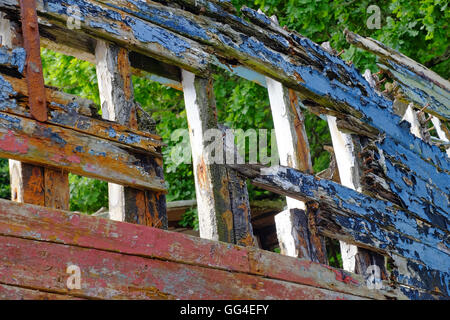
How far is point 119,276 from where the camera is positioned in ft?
10.3

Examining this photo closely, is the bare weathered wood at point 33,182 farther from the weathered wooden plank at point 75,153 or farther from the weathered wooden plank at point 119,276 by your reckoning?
the weathered wooden plank at point 119,276

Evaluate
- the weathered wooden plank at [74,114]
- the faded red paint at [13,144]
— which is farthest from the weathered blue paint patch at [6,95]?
the faded red paint at [13,144]

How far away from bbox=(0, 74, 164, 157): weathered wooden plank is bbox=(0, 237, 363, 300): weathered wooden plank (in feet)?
2.32

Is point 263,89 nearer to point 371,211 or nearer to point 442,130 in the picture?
point 442,130

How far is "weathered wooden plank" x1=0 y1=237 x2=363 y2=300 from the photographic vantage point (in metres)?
2.85

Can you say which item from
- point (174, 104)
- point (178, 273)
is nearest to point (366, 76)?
point (178, 273)

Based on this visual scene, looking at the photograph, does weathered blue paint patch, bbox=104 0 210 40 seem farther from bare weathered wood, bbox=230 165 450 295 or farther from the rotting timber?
bare weathered wood, bbox=230 165 450 295

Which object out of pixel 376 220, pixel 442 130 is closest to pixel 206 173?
pixel 376 220

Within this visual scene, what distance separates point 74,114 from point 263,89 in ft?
19.3

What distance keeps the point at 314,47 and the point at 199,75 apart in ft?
4.77

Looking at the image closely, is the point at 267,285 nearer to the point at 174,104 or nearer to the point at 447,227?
the point at 447,227

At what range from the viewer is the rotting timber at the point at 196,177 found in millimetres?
3119

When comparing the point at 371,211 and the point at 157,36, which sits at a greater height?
the point at 157,36

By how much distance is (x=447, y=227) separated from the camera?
599 centimetres
